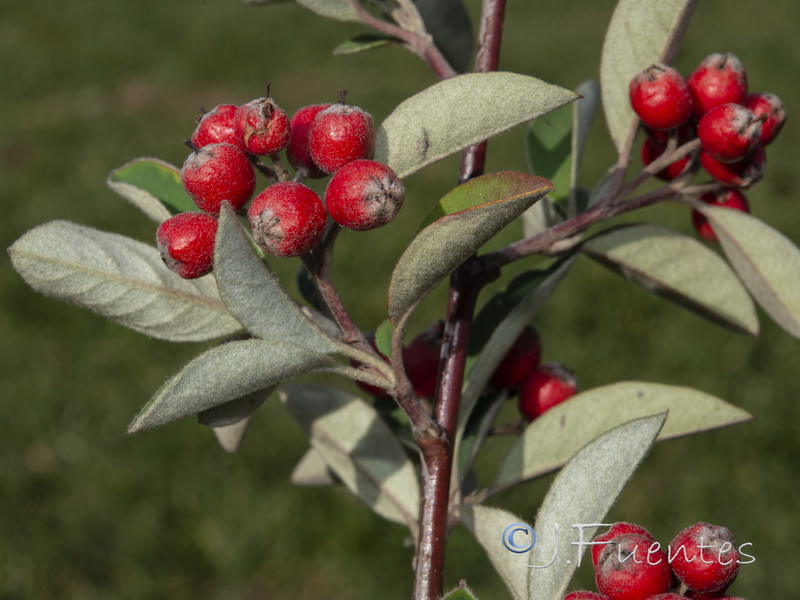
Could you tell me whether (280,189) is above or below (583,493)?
above

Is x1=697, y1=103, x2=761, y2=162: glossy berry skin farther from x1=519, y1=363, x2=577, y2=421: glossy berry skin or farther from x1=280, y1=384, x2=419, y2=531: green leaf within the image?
x1=280, y1=384, x2=419, y2=531: green leaf

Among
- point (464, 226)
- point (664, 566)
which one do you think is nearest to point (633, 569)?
point (664, 566)

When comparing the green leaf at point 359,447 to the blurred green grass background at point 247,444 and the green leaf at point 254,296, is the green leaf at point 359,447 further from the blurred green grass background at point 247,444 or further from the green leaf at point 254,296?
the blurred green grass background at point 247,444

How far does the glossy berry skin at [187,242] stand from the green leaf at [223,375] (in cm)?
12

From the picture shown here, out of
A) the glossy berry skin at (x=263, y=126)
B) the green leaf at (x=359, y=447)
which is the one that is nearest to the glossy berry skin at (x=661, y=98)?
the glossy berry skin at (x=263, y=126)

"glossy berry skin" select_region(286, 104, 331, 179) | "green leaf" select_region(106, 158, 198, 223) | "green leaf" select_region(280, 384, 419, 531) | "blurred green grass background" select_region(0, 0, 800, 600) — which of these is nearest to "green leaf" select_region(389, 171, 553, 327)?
"glossy berry skin" select_region(286, 104, 331, 179)

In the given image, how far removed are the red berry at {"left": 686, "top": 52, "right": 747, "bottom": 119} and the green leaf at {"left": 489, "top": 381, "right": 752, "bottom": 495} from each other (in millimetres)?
468

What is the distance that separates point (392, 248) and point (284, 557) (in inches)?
117

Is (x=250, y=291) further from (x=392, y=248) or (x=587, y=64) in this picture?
(x=587, y=64)

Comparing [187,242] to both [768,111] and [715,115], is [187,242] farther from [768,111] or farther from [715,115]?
[768,111]

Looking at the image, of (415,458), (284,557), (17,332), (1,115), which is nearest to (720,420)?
(415,458)

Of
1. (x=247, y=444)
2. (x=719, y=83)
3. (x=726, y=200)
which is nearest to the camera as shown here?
(x=719, y=83)

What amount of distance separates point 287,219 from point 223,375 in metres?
0.18

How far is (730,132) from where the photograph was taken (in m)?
1.35
